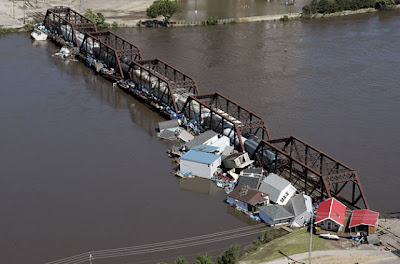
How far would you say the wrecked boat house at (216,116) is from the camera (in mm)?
41844

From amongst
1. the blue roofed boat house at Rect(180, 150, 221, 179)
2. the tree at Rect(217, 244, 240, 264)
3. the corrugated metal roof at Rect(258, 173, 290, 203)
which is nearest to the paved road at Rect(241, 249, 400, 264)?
the tree at Rect(217, 244, 240, 264)

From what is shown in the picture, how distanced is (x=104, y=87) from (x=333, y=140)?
98.5ft

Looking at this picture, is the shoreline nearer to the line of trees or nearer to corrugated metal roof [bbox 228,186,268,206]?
the line of trees

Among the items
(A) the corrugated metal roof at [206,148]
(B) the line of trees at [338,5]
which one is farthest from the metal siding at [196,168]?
(B) the line of trees at [338,5]

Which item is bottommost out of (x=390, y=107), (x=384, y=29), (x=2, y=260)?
(x=2, y=260)

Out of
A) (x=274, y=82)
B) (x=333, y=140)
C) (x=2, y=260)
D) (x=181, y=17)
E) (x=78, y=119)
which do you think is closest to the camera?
(x=2, y=260)

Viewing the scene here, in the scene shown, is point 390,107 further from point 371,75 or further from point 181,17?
point 181,17

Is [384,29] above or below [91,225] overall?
above

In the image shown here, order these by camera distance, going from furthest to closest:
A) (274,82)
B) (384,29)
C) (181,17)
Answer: (181,17) < (384,29) < (274,82)

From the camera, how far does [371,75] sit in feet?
226

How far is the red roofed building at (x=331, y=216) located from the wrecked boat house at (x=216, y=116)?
5.67 feet

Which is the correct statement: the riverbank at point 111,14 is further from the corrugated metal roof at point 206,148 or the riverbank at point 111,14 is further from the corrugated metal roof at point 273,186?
the corrugated metal roof at point 273,186

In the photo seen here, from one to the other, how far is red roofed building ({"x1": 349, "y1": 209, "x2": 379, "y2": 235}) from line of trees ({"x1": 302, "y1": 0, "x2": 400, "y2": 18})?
68742 mm

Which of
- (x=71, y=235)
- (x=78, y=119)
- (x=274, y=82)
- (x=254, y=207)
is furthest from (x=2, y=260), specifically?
(x=274, y=82)
